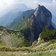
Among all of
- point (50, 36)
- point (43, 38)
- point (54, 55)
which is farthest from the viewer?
point (50, 36)

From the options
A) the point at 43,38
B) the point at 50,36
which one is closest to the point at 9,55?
the point at 43,38

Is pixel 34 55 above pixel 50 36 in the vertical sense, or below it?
above

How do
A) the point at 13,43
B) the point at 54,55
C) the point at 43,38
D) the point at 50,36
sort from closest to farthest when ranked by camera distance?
the point at 54,55
the point at 13,43
the point at 43,38
the point at 50,36

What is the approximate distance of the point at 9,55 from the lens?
31.2 meters

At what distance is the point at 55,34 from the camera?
165500 millimetres

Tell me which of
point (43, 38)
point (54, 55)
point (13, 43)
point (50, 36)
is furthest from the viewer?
point (50, 36)

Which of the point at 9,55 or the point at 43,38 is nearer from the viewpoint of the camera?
the point at 9,55

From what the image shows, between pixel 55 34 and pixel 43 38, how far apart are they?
64.4 ft

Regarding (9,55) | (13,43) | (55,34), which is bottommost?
(55,34)

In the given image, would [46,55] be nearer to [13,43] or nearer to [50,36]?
[13,43]

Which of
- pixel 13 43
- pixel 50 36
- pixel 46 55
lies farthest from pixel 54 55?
pixel 50 36

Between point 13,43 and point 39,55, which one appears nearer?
point 39,55

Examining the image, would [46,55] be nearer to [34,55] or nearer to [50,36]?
[34,55]

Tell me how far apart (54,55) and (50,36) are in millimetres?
131869
